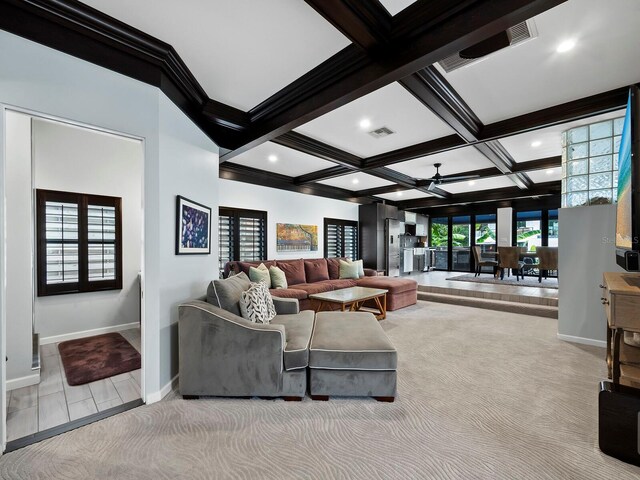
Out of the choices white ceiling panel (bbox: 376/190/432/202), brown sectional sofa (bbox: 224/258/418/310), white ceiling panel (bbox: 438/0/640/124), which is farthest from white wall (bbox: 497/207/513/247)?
white ceiling panel (bbox: 438/0/640/124)

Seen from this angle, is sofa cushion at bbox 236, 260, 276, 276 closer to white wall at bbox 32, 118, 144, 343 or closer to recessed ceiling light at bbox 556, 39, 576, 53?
white wall at bbox 32, 118, 144, 343

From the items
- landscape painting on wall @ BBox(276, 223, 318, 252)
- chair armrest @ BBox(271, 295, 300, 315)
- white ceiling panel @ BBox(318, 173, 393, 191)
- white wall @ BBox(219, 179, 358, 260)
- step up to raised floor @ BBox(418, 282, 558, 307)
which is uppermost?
white ceiling panel @ BBox(318, 173, 393, 191)

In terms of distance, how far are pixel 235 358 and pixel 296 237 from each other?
13.2 feet

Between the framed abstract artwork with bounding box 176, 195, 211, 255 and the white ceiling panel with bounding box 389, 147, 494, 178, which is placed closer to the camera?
the framed abstract artwork with bounding box 176, 195, 211, 255

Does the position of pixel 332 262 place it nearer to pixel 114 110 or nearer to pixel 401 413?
pixel 401 413

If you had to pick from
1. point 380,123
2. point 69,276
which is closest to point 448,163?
point 380,123

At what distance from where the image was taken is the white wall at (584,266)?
3.27m

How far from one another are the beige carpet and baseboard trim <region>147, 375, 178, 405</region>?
9 centimetres

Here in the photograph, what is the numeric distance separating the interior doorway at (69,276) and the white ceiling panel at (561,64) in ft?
9.75

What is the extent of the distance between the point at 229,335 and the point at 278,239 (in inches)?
143

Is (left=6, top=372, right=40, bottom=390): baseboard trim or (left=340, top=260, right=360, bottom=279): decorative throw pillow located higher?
(left=340, top=260, right=360, bottom=279): decorative throw pillow

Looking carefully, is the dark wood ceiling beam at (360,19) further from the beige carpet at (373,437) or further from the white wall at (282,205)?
the white wall at (282,205)

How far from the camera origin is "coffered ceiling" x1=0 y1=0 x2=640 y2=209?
1.69 m

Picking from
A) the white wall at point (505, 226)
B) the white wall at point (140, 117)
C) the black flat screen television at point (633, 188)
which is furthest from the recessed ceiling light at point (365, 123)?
the white wall at point (505, 226)
